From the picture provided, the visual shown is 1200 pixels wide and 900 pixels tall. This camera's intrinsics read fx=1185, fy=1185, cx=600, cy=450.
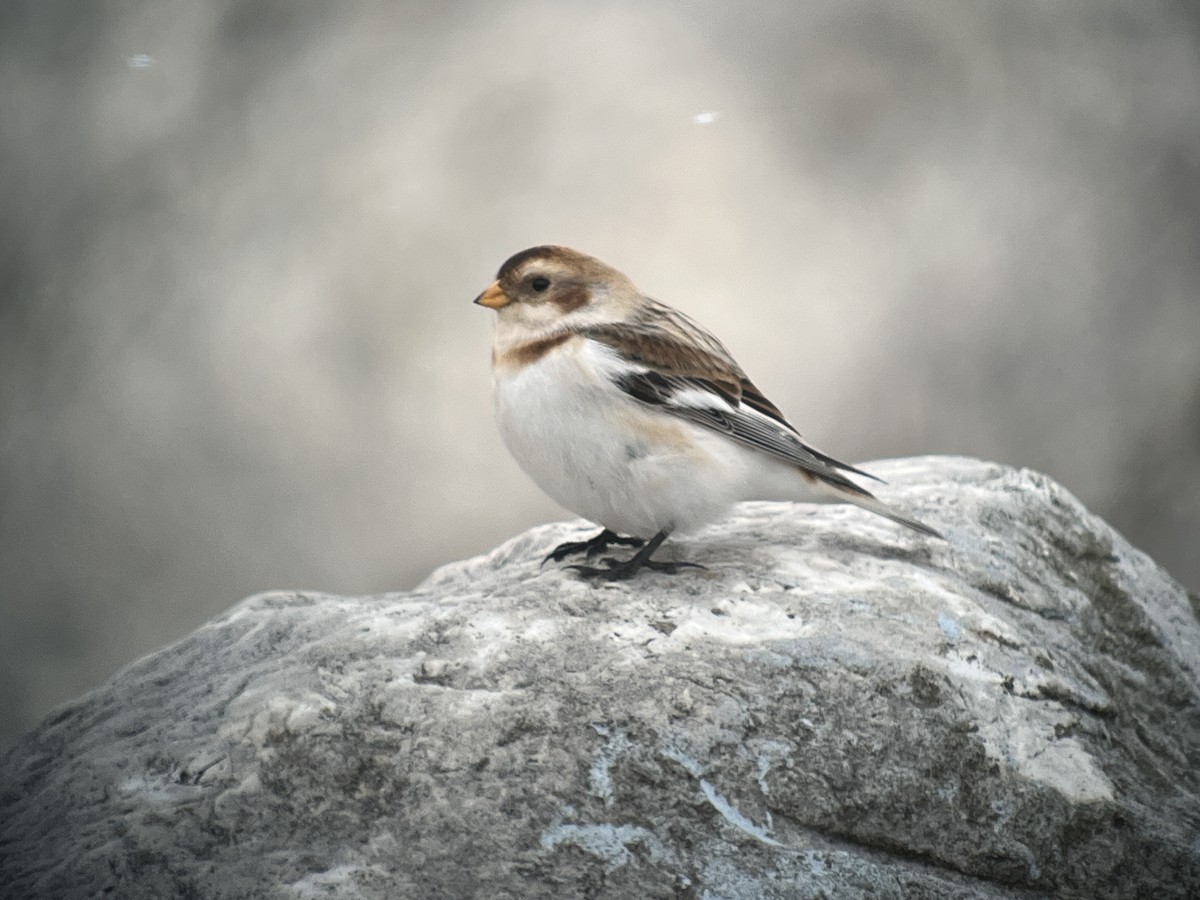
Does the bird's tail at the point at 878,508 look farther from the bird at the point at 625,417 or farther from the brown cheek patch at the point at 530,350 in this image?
the brown cheek patch at the point at 530,350

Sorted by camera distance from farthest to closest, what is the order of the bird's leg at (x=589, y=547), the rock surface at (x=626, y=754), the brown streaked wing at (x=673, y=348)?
the bird's leg at (x=589, y=547), the brown streaked wing at (x=673, y=348), the rock surface at (x=626, y=754)

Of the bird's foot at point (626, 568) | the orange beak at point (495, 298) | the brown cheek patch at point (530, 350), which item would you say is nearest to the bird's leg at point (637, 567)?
the bird's foot at point (626, 568)

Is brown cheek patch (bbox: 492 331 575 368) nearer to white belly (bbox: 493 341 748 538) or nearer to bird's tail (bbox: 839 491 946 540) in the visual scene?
white belly (bbox: 493 341 748 538)

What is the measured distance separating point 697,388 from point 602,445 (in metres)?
0.36

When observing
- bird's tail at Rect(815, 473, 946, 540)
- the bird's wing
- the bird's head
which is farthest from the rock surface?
the bird's head

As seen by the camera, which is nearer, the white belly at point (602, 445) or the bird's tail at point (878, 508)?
the white belly at point (602, 445)

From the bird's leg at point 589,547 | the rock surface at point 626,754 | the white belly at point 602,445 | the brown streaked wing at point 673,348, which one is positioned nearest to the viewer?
the rock surface at point 626,754

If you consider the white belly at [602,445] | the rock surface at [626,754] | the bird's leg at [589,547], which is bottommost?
the rock surface at [626,754]

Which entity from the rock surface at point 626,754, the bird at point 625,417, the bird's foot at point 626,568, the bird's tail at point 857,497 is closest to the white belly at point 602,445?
the bird at point 625,417

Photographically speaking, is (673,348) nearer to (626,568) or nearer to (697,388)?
(697,388)

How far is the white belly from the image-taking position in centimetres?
318

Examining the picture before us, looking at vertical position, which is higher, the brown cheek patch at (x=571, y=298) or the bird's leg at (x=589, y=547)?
the brown cheek patch at (x=571, y=298)

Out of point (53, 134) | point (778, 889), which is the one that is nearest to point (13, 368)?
point (53, 134)

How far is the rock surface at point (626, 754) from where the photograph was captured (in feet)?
7.77
